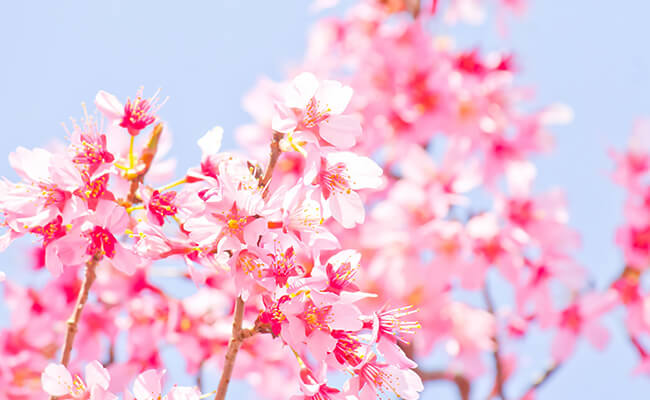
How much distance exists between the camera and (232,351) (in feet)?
2.98

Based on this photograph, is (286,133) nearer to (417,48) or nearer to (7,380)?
(7,380)

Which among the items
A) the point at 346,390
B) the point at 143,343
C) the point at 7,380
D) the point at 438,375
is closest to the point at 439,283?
the point at 438,375

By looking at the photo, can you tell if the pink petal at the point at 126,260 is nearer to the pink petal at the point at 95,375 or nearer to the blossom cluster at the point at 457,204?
the pink petal at the point at 95,375

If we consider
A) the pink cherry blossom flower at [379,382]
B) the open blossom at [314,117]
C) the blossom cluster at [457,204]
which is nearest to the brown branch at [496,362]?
the blossom cluster at [457,204]

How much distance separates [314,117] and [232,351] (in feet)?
1.09

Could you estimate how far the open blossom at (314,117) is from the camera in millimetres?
951

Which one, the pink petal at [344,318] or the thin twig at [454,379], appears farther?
the thin twig at [454,379]

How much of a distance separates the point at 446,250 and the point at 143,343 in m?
1.16

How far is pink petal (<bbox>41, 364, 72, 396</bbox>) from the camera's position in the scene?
0.92 meters

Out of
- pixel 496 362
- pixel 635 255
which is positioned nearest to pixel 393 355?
pixel 496 362

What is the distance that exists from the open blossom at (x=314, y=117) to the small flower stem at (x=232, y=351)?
0.80 ft

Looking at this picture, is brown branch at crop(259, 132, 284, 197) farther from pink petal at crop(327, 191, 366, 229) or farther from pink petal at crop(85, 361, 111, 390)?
pink petal at crop(85, 361, 111, 390)

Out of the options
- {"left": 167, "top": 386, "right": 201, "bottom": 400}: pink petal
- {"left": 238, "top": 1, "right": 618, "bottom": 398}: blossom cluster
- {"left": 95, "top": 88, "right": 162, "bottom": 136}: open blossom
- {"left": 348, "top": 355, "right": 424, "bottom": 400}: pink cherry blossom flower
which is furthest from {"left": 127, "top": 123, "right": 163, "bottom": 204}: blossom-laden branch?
{"left": 238, "top": 1, "right": 618, "bottom": 398}: blossom cluster

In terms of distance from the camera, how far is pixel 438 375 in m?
2.41
